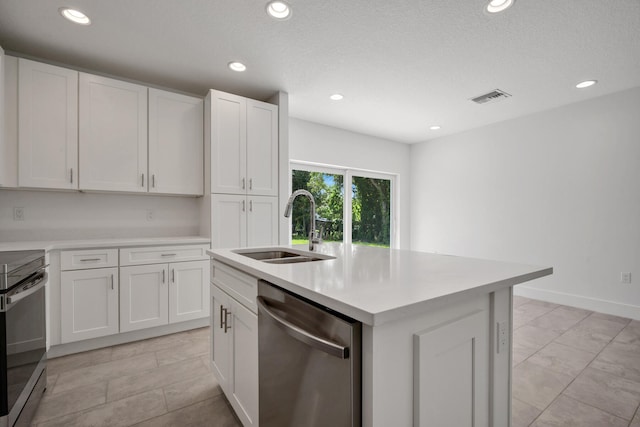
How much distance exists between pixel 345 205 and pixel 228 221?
2366mm

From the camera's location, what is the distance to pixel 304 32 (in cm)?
223

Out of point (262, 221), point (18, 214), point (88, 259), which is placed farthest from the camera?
point (262, 221)

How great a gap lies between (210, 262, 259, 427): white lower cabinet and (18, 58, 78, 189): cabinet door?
184cm

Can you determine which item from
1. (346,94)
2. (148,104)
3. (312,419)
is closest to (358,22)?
(346,94)

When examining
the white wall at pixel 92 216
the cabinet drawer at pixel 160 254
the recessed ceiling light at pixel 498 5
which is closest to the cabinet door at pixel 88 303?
the cabinet drawer at pixel 160 254

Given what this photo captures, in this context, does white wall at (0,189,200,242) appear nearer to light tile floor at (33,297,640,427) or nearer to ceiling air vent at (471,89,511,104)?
light tile floor at (33,297,640,427)

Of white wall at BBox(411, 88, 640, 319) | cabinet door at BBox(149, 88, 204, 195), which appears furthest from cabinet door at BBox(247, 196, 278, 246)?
white wall at BBox(411, 88, 640, 319)

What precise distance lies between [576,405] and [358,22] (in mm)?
2815

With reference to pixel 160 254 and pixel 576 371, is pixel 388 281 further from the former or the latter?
pixel 160 254

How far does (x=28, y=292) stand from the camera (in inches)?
57.5

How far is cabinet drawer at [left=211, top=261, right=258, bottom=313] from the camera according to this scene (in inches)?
50.2

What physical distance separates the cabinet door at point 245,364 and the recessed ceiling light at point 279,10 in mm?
1883

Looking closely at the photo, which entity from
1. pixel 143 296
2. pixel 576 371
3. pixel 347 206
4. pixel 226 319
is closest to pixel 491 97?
pixel 347 206

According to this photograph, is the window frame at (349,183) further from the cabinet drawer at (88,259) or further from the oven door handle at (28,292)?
the oven door handle at (28,292)
